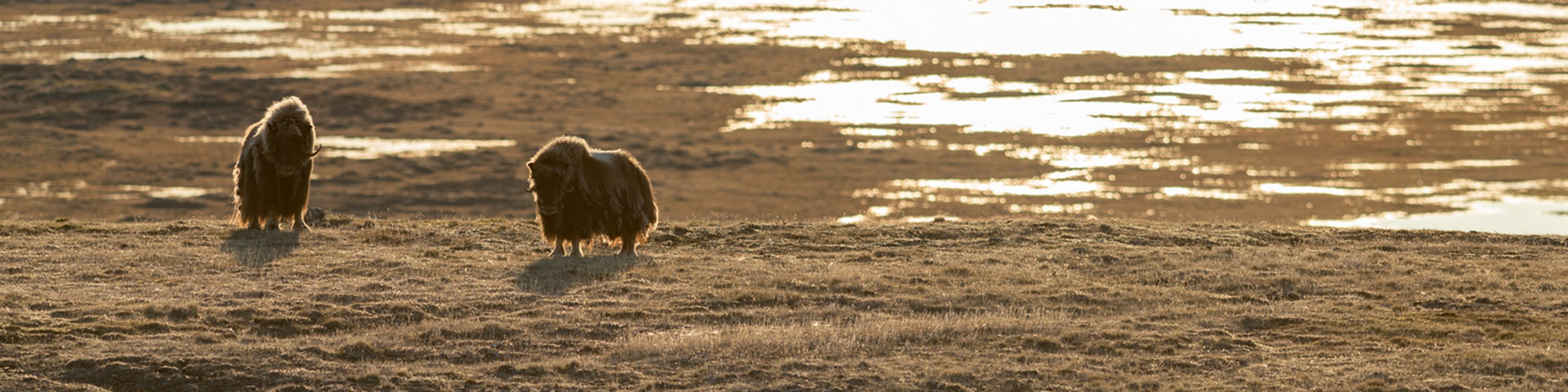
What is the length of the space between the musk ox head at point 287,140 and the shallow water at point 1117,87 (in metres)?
54.2

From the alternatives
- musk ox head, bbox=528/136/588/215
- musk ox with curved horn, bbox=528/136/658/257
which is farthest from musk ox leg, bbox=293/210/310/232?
musk ox head, bbox=528/136/588/215

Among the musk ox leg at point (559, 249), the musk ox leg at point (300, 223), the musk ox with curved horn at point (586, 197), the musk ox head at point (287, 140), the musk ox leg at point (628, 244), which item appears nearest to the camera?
the musk ox with curved horn at point (586, 197)

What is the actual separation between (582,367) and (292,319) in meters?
3.65

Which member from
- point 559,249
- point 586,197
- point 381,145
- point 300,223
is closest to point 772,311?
point 586,197

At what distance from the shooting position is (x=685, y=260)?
21469mm

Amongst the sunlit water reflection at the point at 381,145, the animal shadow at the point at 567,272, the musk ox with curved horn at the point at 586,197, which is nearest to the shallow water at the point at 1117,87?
the sunlit water reflection at the point at 381,145

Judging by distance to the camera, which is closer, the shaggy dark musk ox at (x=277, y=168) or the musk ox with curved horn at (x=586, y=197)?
the musk ox with curved horn at (x=586, y=197)

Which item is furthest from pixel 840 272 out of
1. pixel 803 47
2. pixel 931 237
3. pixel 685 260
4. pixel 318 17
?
pixel 318 17

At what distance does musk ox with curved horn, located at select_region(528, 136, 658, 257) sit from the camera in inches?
820

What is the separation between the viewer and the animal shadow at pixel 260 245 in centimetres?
2081

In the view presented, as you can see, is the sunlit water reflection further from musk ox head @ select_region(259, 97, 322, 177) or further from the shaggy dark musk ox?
musk ox head @ select_region(259, 97, 322, 177)

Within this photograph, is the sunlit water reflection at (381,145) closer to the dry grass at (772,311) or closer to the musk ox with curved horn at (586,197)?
the dry grass at (772,311)

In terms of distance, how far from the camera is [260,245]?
72.3 feet

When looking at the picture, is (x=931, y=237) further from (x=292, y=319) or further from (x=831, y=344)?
(x=292, y=319)
